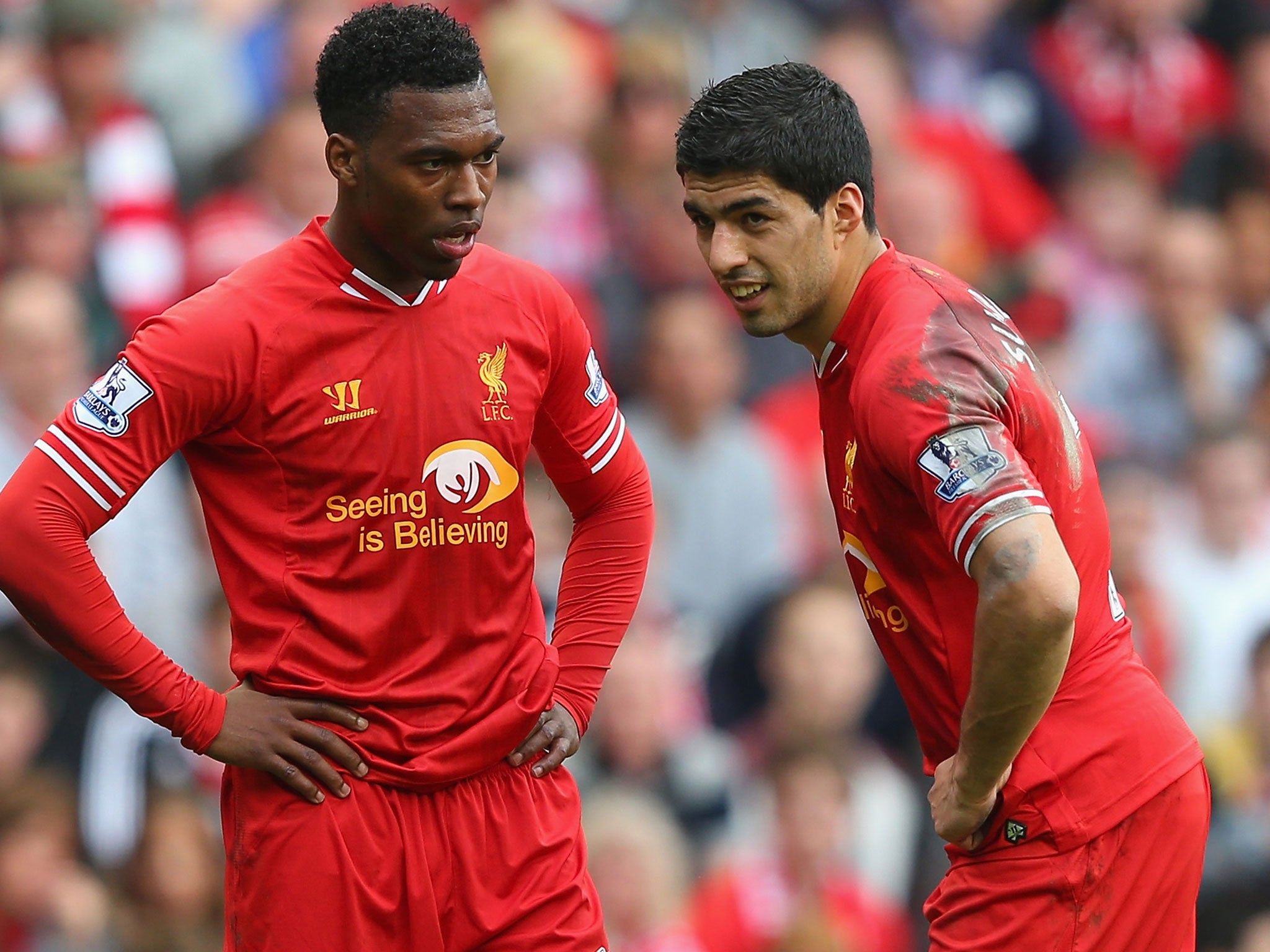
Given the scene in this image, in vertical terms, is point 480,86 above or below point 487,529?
above

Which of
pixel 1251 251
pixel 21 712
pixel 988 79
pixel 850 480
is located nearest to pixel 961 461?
pixel 850 480

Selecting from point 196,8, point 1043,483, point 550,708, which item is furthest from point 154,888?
point 1043,483

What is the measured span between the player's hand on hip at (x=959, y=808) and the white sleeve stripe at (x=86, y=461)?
5.23 ft

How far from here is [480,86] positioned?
3.27 metres

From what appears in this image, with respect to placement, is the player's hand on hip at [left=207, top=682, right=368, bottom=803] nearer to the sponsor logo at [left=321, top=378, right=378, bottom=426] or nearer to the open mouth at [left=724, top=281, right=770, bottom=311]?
the sponsor logo at [left=321, top=378, right=378, bottom=426]

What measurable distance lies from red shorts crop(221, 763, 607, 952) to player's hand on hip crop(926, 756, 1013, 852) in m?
0.76

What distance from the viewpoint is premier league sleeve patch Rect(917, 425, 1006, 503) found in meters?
2.91

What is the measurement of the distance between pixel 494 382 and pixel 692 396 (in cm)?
352

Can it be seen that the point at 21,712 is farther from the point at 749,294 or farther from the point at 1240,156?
the point at 1240,156

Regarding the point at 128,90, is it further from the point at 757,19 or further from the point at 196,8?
the point at 757,19

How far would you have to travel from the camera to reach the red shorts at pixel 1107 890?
3182 mm

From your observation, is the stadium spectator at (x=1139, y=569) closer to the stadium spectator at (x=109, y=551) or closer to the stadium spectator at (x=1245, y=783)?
the stadium spectator at (x=1245, y=783)

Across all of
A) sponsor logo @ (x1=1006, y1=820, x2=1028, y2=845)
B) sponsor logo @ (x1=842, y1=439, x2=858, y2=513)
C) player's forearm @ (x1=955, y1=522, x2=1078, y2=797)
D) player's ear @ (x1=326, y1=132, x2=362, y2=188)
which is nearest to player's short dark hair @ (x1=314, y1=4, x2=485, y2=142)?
player's ear @ (x1=326, y1=132, x2=362, y2=188)

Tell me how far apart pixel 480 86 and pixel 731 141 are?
1.57 ft
